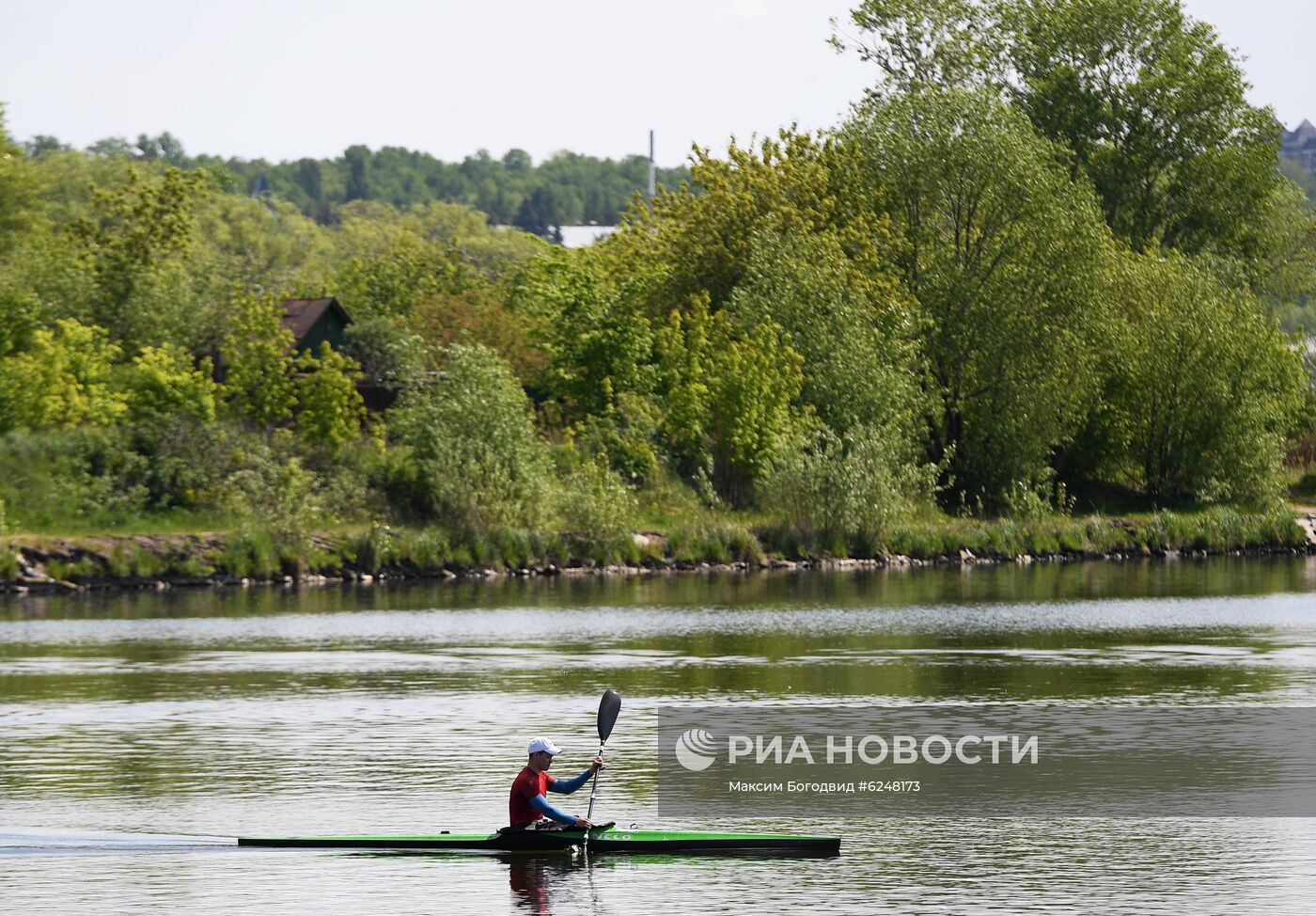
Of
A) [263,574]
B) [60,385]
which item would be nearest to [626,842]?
[263,574]

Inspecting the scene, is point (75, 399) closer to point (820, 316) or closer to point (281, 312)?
point (281, 312)

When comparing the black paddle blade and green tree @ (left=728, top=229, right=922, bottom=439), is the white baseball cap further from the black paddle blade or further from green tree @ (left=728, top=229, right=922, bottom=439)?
green tree @ (left=728, top=229, right=922, bottom=439)

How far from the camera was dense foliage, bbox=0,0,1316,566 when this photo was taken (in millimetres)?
69312

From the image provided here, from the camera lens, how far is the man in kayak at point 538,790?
77.9 feet

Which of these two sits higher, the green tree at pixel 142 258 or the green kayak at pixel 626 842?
the green tree at pixel 142 258

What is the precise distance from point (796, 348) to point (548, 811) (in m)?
57.4

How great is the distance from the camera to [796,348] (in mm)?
80125

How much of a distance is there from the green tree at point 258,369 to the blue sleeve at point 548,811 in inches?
1952

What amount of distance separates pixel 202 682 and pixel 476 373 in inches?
1168

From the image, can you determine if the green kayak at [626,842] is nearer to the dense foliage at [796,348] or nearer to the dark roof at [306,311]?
the dense foliage at [796,348]

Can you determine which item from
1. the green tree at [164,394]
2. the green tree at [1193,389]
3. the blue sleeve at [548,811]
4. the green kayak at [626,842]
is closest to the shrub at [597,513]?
the green tree at [164,394]

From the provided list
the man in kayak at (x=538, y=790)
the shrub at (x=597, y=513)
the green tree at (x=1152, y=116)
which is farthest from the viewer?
the green tree at (x=1152, y=116)

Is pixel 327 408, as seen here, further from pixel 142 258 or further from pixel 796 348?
pixel 796 348

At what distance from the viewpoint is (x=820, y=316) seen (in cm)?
8006
